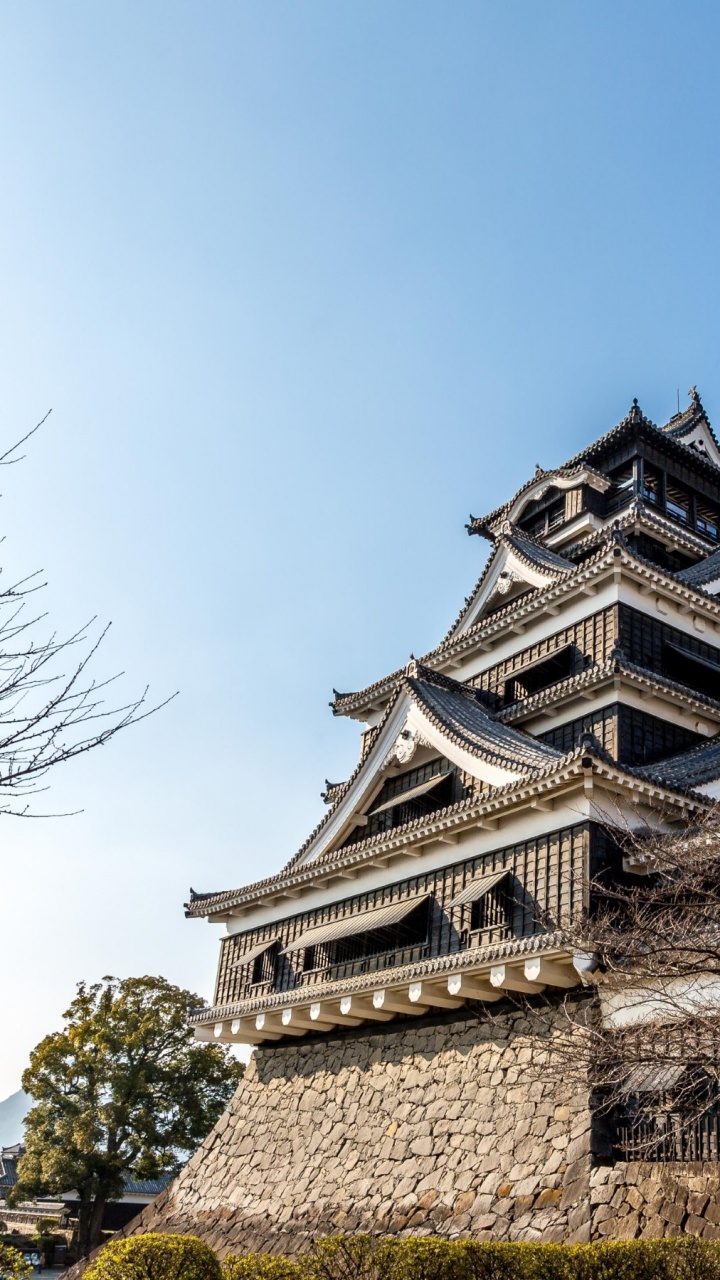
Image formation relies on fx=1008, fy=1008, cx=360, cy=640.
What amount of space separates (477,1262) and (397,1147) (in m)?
6.28

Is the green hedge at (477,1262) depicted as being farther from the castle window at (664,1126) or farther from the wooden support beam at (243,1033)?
the wooden support beam at (243,1033)

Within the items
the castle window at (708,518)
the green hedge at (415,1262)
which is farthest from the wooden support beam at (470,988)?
the castle window at (708,518)

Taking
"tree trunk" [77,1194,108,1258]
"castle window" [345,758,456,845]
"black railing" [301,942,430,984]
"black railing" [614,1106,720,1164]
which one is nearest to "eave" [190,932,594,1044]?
"black railing" [301,942,430,984]

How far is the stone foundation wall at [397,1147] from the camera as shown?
11.9 m

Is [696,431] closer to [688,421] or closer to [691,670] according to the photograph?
[688,421]

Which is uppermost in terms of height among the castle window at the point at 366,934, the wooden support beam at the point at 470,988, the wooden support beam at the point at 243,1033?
the castle window at the point at 366,934

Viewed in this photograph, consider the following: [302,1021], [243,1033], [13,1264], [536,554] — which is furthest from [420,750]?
[13,1264]

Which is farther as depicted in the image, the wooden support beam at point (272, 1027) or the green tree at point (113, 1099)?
the green tree at point (113, 1099)

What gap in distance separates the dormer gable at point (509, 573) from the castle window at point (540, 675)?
82.5 inches

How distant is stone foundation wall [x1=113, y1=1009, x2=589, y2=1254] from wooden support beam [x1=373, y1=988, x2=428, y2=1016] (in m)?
0.31

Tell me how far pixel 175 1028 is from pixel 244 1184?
47.5ft

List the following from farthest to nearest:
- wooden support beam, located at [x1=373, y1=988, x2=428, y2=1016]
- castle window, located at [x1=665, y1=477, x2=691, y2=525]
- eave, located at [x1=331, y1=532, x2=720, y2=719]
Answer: castle window, located at [x1=665, y1=477, x2=691, y2=525] → eave, located at [x1=331, y1=532, x2=720, y2=719] → wooden support beam, located at [x1=373, y1=988, x2=428, y2=1016]

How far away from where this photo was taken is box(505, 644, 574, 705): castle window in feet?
59.7

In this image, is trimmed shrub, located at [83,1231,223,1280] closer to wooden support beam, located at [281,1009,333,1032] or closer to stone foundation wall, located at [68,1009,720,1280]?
stone foundation wall, located at [68,1009,720,1280]
